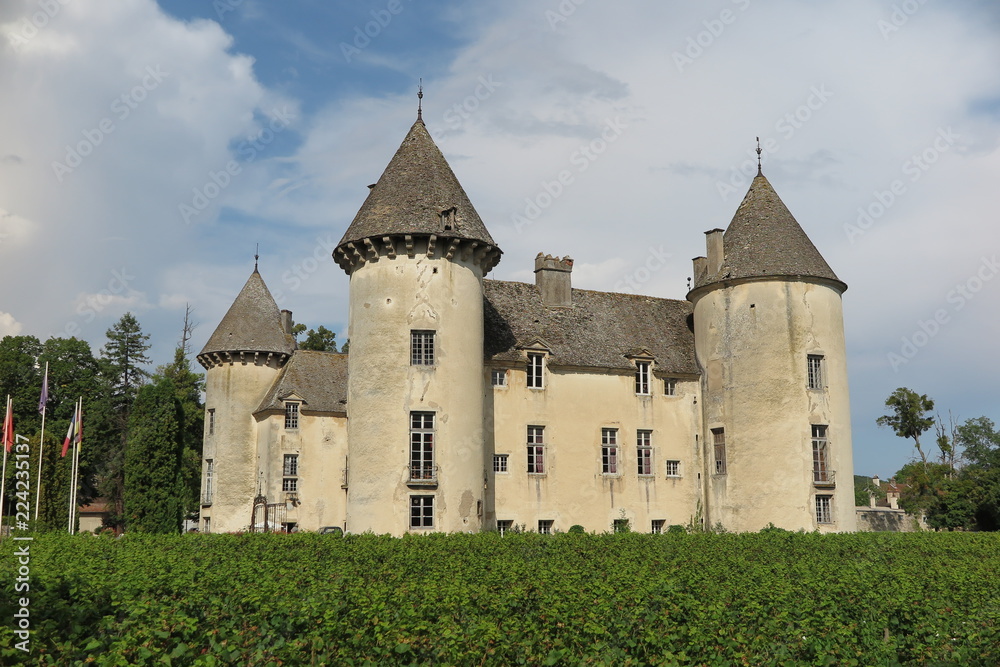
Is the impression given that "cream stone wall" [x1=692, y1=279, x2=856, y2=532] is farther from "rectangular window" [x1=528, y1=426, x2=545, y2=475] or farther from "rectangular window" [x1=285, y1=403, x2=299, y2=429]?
"rectangular window" [x1=285, y1=403, x2=299, y2=429]

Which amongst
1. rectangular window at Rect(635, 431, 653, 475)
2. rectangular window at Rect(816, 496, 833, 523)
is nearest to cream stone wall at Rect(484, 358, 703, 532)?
rectangular window at Rect(635, 431, 653, 475)

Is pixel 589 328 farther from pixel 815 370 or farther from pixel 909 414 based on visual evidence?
pixel 909 414

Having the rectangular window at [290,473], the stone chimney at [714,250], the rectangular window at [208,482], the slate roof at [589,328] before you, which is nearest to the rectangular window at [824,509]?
the slate roof at [589,328]

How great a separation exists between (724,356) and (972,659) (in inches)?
1024

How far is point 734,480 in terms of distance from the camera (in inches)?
1321

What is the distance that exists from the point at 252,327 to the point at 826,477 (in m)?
27.5

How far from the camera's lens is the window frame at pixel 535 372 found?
33.6m

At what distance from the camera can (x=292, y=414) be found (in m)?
41.1

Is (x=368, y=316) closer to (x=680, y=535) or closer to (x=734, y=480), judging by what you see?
(x=680, y=535)

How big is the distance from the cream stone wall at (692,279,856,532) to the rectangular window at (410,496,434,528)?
1249cm

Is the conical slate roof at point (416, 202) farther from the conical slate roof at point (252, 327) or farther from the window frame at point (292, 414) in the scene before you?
the conical slate roof at point (252, 327)

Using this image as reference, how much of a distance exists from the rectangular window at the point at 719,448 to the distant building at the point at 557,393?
75 mm

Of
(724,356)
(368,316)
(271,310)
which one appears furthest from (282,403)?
(724,356)

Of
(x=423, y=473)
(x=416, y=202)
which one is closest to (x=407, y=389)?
(x=423, y=473)
